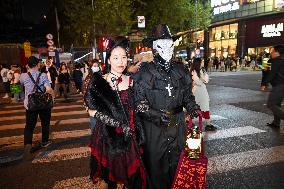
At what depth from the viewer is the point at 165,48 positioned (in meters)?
3.27

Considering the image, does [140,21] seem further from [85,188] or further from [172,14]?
[85,188]

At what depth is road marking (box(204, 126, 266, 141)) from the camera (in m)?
6.85

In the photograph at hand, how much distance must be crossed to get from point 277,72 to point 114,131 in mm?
5141

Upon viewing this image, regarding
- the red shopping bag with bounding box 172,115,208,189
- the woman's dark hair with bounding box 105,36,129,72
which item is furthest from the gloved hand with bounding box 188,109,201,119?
the woman's dark hair with bounding box 105,36,129,72

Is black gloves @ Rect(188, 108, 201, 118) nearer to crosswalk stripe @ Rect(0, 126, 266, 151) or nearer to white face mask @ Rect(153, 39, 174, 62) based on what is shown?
white face mask @ Rect(153, 39, 174, 62)

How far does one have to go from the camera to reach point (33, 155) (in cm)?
611

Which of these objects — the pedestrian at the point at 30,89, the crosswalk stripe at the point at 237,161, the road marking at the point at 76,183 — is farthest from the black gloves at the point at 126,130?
the pedestrian at the point at 30,89

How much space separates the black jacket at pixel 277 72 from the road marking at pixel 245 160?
72.5 inches

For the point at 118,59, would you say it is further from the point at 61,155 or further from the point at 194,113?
the point at 61,155

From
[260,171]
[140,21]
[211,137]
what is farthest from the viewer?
[140,21]

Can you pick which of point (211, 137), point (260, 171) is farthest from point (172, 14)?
point (260, 171)

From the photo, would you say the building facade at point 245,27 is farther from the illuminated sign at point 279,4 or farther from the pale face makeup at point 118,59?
the pale face makeup at point 118,59

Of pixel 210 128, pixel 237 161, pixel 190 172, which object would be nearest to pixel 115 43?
pixel 190 172

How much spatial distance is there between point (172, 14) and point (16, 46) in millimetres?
14338
